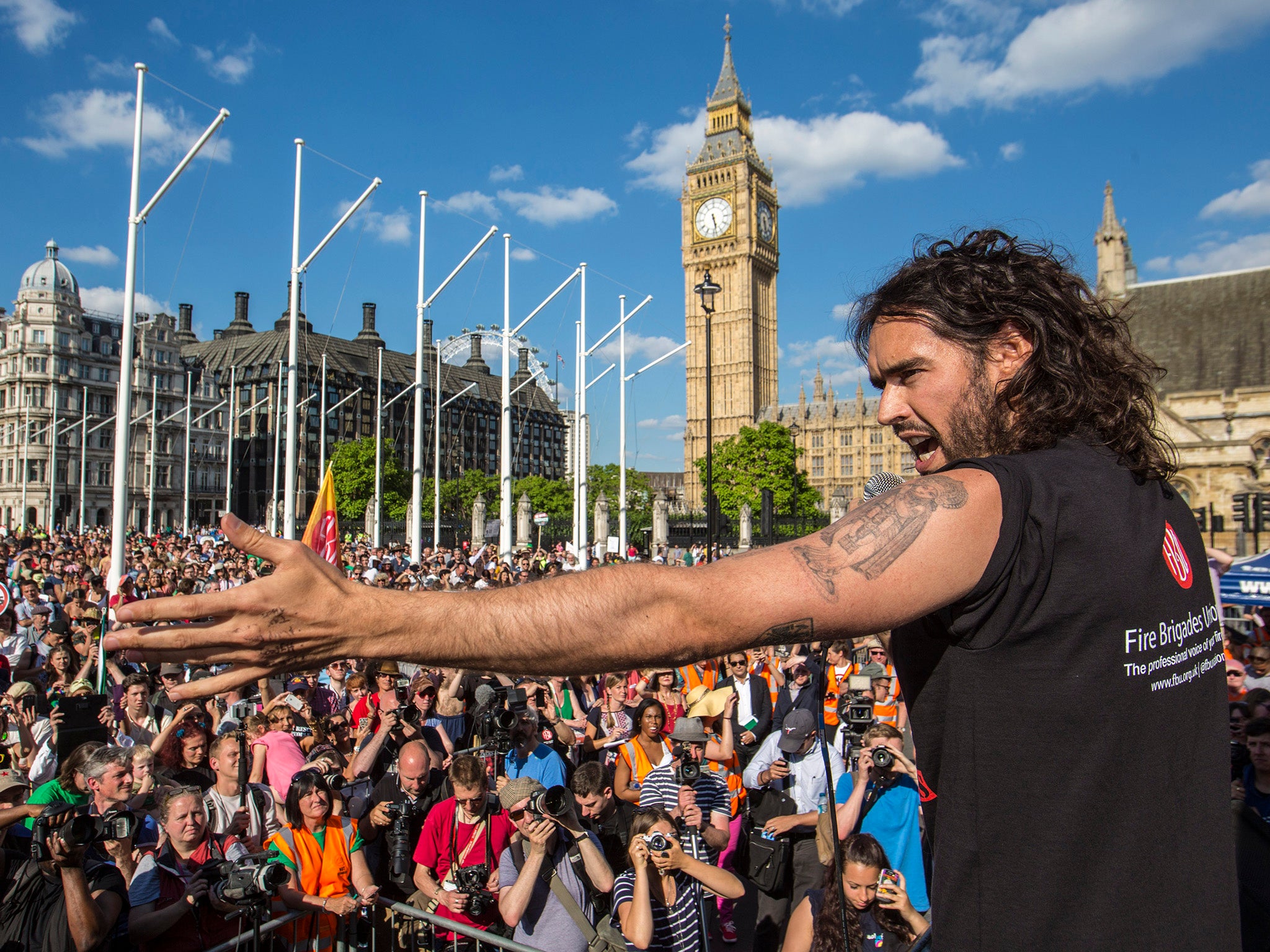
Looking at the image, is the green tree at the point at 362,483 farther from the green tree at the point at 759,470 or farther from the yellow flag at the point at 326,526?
the yellow flag at the point at 326,526

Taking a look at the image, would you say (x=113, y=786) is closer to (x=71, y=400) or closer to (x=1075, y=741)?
(x=1075, y=741)

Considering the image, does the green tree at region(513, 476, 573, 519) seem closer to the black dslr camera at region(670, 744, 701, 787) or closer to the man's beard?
the black dslr camera at region(670, 744, 701, 787)

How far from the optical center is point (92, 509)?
2704 inches

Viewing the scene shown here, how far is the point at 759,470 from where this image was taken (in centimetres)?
6372

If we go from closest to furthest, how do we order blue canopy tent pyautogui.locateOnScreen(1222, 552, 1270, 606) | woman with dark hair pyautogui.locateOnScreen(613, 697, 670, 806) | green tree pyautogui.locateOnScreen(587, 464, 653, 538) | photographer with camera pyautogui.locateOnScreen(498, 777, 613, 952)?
1. photographer with camera pyautogui.locateOnScreen(498, 777, 613, 952)
2. woman with dark hair pyautogui.locateOnScreen(613, 697, 670, 806)
3. blue canopy tent pyautogui.locateOnScreen(1222, 552, 1270, 606)
4. green tree pyautogui.locateOnScreen(587, 464, 653, 538)

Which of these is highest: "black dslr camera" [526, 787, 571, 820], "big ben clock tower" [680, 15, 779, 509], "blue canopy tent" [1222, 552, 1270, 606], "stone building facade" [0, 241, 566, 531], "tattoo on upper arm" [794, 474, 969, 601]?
"big ben clock tower" [680, 15, 779, 509]

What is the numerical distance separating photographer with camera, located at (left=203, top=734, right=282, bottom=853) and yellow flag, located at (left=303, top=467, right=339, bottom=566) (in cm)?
728

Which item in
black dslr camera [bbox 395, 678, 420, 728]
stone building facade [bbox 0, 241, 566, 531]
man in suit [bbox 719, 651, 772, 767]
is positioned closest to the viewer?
black dslr camera [bbox 395, 678, 420, 728]

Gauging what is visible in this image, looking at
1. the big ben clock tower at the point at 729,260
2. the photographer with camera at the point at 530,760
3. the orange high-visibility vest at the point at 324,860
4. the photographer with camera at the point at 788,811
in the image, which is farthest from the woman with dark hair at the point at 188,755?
the big ben clock tower at the point at 729,260

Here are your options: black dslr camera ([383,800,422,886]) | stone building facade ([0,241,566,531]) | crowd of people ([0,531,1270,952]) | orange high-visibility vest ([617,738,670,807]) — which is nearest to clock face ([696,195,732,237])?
stone building facade ([0,241,566,531])

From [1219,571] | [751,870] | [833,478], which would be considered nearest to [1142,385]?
[751,870]

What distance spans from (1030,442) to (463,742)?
722 cm

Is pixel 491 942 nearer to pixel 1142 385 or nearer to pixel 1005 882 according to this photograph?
pixel 1005 882

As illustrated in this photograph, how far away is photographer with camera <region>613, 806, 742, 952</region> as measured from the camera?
14.2 ft
